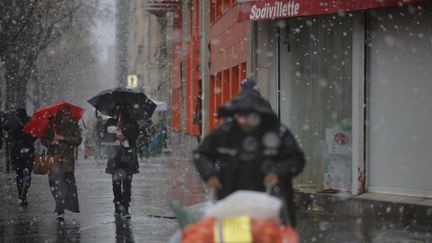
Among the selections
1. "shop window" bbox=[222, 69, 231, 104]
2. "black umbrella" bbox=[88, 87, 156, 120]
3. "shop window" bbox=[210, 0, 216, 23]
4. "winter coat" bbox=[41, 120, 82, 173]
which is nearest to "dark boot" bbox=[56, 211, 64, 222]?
"winter coat" bbox=[41, 120, 82, 173]

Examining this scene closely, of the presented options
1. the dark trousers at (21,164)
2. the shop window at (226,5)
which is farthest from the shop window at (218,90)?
the dark trousers at (21,164)

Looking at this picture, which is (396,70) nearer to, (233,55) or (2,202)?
(2,202)

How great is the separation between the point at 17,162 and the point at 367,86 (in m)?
6.48

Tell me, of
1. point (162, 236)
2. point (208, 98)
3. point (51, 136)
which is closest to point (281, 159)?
point (162, 236)

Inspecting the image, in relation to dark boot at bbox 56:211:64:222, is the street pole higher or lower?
higher

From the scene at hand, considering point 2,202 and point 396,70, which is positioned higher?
point 396,70

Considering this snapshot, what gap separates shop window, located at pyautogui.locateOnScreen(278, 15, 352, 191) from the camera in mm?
15609

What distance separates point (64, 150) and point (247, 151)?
7.04 m

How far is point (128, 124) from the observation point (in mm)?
14469

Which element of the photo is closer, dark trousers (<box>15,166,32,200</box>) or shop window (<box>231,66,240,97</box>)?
dark trousers (<box>15,166,32,200</box>)

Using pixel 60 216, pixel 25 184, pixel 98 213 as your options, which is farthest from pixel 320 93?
pixel 25 184

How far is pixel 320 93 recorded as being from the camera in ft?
53.6

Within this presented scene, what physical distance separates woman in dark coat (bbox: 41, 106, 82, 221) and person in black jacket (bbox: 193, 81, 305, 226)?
22.2 feet

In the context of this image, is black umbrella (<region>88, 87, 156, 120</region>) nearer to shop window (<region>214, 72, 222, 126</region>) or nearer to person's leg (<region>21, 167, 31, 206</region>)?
person's leg (<region>21, 167, 31, 206</region>)
